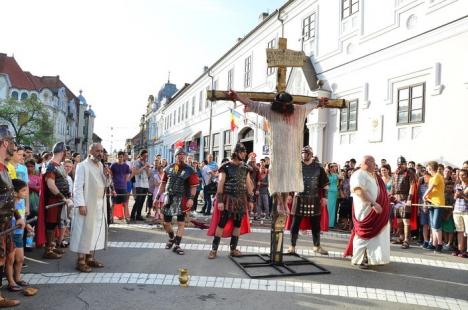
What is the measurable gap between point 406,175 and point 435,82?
139 inches

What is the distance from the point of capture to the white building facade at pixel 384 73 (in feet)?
34.6

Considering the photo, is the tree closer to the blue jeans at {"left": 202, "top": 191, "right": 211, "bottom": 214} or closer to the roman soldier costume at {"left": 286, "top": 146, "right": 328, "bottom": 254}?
the blue jeans at {"left": 202, "top": 191, "right": 211, "bottom": 214}

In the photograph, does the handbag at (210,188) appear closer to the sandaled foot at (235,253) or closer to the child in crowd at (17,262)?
the sandaled foot at (235,253)

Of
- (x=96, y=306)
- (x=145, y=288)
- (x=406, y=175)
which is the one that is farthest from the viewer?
(x=406, y=175)

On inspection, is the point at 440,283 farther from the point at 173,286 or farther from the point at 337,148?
the point at 337,148

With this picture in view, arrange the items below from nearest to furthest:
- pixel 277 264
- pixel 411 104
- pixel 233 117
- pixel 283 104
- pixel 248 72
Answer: pixel 283 104 → pixel 277 264 → pixel 411 104 → pixel 233 117 → pixel 248 72

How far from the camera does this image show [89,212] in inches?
227

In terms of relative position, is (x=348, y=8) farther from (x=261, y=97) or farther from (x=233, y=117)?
(x=261, y=97)

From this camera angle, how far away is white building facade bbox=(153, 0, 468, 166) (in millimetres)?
10555

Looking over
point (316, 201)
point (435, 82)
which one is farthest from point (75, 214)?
point (435, 82)

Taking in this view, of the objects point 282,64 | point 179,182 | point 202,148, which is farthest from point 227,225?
point 202,148

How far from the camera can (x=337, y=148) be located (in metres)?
15.1

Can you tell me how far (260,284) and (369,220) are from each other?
223 cm

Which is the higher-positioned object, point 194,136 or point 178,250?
point 194,136
